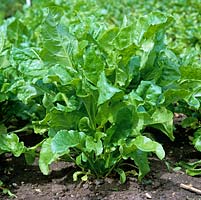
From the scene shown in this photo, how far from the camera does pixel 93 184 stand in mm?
2465

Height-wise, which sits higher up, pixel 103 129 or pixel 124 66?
pixel 124 66

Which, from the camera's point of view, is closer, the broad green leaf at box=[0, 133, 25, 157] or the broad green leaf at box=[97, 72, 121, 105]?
the broad green leaf at box=[97, 72, 121, 105]

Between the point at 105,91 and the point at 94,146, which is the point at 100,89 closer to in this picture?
the point at 105,91

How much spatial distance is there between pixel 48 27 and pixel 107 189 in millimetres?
864

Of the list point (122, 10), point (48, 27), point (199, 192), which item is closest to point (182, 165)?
point (199, 192)

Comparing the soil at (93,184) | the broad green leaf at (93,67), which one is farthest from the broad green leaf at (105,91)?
the soil at (93,184)

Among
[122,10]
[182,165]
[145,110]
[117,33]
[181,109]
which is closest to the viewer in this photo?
[145,110]

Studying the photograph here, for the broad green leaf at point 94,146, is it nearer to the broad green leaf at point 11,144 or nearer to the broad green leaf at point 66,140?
the broad green leaf at point 66,140

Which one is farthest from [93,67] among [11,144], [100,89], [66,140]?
[11,144]

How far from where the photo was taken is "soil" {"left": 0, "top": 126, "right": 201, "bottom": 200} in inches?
93.7

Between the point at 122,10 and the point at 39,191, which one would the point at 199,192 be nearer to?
the point at 39,191

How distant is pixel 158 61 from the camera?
8.16 ft

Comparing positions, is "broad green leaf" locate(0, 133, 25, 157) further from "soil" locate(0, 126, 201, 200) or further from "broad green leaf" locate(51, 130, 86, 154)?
"broad green leaf" locate(51, 130, 86, 154)

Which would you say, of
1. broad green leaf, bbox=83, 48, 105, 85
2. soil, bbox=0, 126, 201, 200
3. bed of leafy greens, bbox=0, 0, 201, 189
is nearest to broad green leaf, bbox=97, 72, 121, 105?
bed of leafy greens, bbox=0, 0, 201, 189
